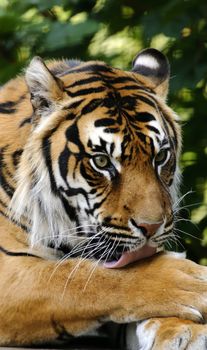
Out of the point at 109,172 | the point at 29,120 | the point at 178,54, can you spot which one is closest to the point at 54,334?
the point at 109,172

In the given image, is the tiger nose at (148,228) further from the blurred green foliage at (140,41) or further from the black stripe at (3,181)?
the blurred green foliage at (140,41)

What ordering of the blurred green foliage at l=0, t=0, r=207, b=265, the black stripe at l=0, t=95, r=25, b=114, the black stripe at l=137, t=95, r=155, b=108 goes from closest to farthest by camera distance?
1. the black stripe at l=137, t=95, r=155, b=108
2. the black stripe at l=0, t=95, r=25, b=114
3. the blurred green foliage at l=0, t=0, r=207, b=265

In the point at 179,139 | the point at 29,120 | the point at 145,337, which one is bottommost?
the point at 145,337

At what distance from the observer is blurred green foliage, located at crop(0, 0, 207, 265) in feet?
13.4

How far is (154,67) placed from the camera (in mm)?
3932

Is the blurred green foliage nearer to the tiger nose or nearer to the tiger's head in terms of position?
the tiger's head

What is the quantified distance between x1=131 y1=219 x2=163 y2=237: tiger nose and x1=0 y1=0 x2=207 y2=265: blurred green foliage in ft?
3.43

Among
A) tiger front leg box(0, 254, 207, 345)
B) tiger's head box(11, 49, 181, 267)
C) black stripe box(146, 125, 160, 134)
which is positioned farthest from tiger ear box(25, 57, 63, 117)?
tiger front leg box(0, 254, 207, 345)

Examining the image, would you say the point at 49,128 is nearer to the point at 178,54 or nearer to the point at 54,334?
the point at 54,334

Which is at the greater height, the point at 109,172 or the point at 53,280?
the point at 109,172

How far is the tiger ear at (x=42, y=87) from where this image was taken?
3518 millimetres

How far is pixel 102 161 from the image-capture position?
135 inches

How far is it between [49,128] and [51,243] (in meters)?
0.44

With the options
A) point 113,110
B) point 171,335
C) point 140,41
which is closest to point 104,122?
point 113,110
